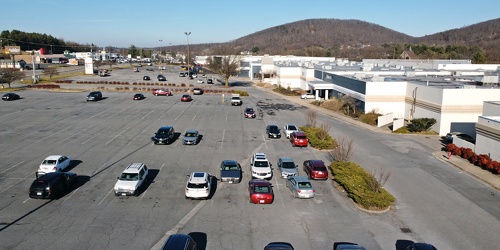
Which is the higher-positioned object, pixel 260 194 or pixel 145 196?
pixel 260 194

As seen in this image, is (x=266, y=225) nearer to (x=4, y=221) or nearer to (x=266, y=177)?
(x=266, y=177)

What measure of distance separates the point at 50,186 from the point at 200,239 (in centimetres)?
1074

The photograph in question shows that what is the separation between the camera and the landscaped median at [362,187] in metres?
23.2

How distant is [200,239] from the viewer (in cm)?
1892

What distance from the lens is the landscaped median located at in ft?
76.0

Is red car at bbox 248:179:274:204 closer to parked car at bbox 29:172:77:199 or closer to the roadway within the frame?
the roadway

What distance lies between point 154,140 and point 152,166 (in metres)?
7.29

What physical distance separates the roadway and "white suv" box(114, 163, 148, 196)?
0.59 m

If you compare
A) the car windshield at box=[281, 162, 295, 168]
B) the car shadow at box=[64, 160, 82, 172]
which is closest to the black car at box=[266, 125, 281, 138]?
the car windshield at box=[281, 162, 295, 168]

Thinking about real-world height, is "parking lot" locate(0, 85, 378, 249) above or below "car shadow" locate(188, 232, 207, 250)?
above

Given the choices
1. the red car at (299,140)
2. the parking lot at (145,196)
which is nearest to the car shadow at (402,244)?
the parking lot at (145,196)

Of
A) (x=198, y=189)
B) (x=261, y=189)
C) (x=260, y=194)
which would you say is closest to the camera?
(x=260, y=194)

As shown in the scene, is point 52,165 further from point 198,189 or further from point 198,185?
point 198,189

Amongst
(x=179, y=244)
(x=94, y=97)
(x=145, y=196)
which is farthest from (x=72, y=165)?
(x=94, y=97)
